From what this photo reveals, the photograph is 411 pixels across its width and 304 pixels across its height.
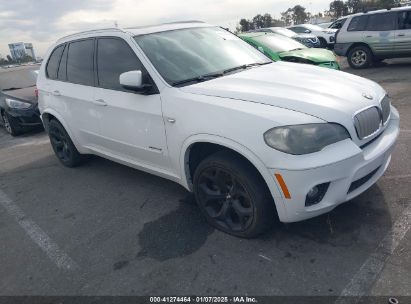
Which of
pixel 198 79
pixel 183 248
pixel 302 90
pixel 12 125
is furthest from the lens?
pixel 12 125

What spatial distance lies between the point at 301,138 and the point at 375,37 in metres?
10.1

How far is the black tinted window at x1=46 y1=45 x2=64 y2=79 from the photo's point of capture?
17.5ft

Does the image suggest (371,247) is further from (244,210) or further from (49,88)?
(49,88)

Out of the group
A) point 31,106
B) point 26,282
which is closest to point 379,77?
point 31,106

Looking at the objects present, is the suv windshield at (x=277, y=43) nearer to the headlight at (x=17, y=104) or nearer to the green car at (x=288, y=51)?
the green car at (x=288, y=51)

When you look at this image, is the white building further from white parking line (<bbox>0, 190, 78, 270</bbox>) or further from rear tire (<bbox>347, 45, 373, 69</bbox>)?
white parking line (<bbox>0, 190, 78, 270</bbox>)

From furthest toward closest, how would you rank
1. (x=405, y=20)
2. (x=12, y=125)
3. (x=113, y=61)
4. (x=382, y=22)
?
(x=382, y=22)
(x=405, y=20)
(x=12, y=125)
(x=113, y=61)

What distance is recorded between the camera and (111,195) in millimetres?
4594

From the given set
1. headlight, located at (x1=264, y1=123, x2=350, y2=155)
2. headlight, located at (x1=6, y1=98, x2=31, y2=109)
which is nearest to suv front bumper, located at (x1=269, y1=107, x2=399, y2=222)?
headlight, located at (x1=264, y1=123, x2=350, y2=155)

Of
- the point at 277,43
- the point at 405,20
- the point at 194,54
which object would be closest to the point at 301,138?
the point at 194,54

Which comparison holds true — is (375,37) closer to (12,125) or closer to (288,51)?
(288,51)

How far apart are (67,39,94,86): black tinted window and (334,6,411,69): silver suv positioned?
31.1ft

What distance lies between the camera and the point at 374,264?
2.73 metres

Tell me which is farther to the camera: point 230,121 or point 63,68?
point 63,68
